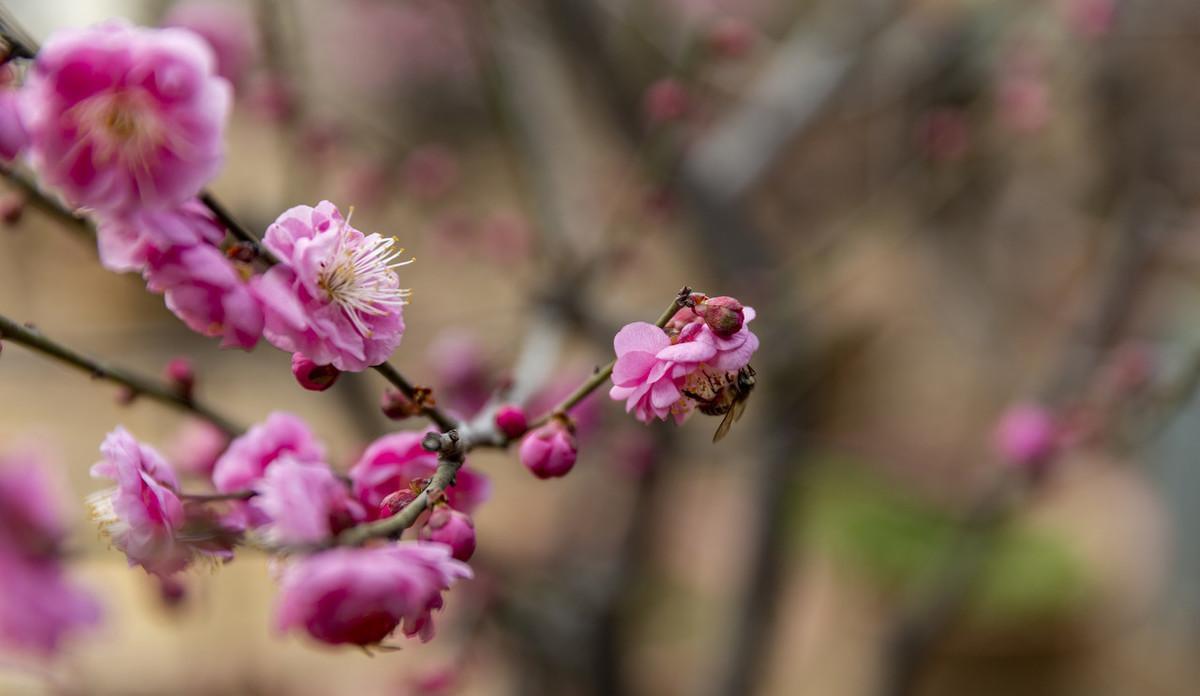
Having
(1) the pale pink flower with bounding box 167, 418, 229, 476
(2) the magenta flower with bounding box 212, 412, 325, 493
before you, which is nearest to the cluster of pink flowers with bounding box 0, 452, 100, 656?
(1) the pale pink flower with bounding box 167, 418, 229, 476

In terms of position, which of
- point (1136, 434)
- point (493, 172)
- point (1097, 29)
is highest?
point (493, 172)

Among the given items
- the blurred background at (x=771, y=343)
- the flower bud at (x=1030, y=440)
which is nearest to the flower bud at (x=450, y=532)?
the blurred background at (x=771, y=343)

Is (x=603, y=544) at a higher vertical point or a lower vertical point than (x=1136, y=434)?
higher

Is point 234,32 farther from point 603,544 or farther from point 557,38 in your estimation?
point 603,544

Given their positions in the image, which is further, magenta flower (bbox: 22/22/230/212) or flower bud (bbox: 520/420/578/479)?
flower bud (bbox: 520/420/578/479)

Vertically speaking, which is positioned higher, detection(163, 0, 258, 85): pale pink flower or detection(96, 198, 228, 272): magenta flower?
detection(163, 0, 258, 85): pale pink flower

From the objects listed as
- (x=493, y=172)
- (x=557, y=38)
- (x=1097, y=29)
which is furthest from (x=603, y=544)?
(x=493, y=172)

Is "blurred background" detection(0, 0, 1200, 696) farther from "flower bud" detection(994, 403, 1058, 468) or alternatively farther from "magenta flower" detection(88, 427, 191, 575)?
"magenta flower" detection(88, 427, 191, 575)

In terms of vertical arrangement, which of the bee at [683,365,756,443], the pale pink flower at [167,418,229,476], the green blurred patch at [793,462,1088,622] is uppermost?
the green blurred patch at [793,462,1088,622]
